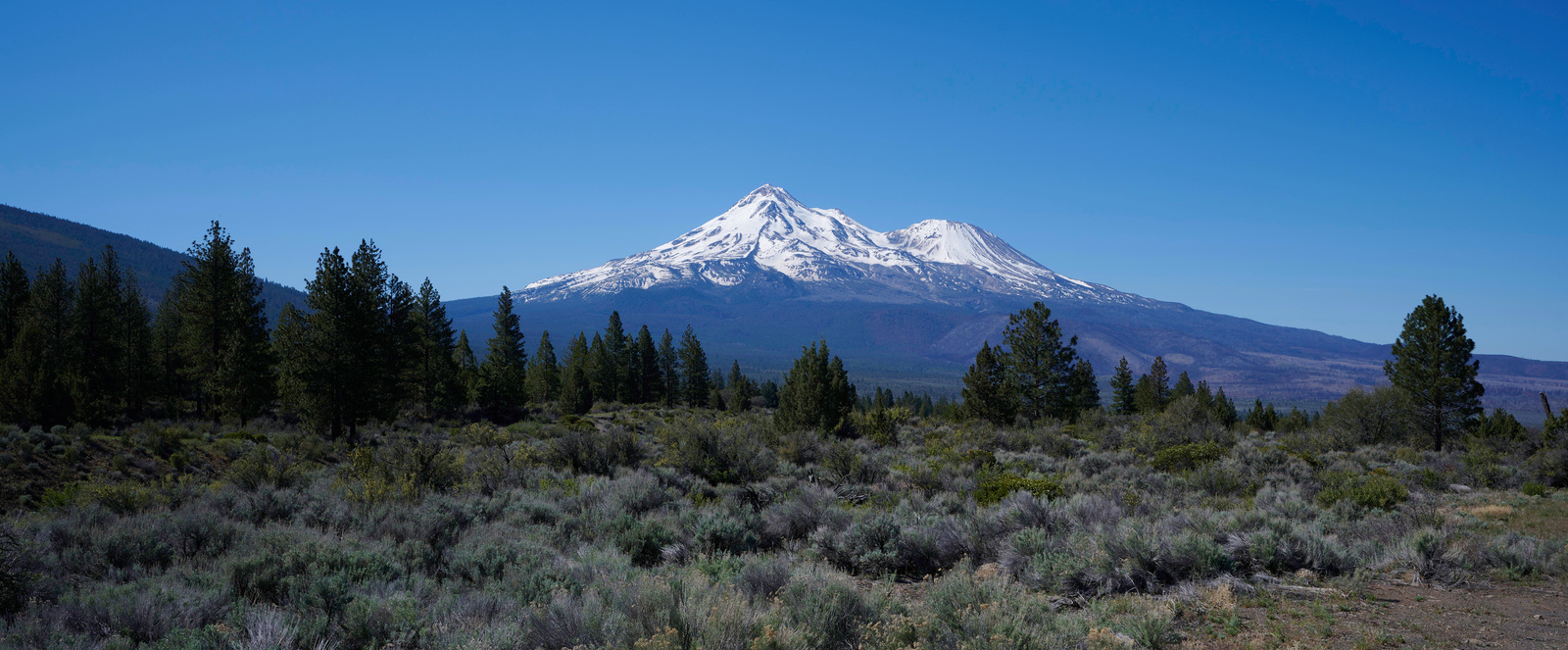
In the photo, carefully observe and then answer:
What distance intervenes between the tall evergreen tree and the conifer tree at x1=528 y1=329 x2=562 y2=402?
11606 millimetres

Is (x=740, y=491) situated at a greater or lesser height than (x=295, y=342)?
lesser

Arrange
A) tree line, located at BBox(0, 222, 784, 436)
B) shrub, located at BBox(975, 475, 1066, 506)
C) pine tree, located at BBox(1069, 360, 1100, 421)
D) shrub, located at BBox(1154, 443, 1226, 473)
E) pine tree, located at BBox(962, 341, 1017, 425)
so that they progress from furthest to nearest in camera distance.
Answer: pine tree, located at BBox(1069, 360, 1100, 421), pine tree, located at BBox(962, 341, 1017, 425), tree line, located at BBox(0, 222, 784, 436), shrub, located at BBox(1154, 443, 1226, 473), shrub, located at BBox(975, 475, 1066, 506)

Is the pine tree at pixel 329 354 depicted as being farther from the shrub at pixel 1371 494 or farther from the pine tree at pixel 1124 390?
the pine tree at pixel 1124 390

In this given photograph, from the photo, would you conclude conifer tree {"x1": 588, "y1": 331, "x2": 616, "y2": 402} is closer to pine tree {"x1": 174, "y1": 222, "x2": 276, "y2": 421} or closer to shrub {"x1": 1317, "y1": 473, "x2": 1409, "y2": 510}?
pine tree {"x1": 174, "y1": 222, "x2": 276, "y2": 421}

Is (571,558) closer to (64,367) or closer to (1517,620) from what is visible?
(1517,620)

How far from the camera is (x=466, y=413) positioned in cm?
3731

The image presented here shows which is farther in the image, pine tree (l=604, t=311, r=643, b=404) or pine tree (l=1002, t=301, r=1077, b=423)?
pine tree (l=604, t=311, r=643, b=404)

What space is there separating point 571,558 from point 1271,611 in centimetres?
627

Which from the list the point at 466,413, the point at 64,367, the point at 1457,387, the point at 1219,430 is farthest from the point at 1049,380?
the point at 64,367

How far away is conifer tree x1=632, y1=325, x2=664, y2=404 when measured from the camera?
188ft

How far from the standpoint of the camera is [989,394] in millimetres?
33594

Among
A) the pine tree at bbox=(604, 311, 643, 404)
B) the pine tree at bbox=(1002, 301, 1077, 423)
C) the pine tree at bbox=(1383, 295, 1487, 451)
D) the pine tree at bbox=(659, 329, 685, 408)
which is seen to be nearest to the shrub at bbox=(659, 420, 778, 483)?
the pine tree at bbox=(1002, 301, 1077, 423)

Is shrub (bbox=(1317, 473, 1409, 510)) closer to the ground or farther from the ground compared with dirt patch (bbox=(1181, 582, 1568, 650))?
closer to the ground

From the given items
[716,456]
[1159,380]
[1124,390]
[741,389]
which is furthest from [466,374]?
[1159,380]
